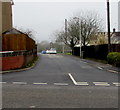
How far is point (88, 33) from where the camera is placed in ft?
124

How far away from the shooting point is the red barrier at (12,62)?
12875mm

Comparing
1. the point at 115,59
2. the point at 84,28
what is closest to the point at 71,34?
the point at 84,28

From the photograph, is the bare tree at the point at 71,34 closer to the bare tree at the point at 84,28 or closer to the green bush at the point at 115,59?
the bare tree at the point at 84,28

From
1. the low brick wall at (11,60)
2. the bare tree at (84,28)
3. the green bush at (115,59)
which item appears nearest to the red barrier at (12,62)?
the low brick wall at (11,60)

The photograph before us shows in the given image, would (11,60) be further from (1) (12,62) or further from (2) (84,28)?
(2) (84,28)

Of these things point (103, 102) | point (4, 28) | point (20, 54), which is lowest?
point (103, 102)

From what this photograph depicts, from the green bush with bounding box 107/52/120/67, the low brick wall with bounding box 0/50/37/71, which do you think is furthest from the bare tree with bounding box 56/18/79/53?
the low brick wall with bounding box 0/50/37/71

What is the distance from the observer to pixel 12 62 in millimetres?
13297

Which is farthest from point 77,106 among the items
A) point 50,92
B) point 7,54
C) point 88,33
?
point 88,33

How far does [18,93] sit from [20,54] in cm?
797

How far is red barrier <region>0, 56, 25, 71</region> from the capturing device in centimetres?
1288

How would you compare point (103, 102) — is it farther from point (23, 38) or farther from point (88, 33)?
point (88, 33)

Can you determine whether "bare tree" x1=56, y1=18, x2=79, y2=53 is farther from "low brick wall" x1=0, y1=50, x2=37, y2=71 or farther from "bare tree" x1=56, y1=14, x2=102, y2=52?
"low brick wall" x1=0, y1=50, x2=37, y2=71

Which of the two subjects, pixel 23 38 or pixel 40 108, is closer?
pixel 40 108
